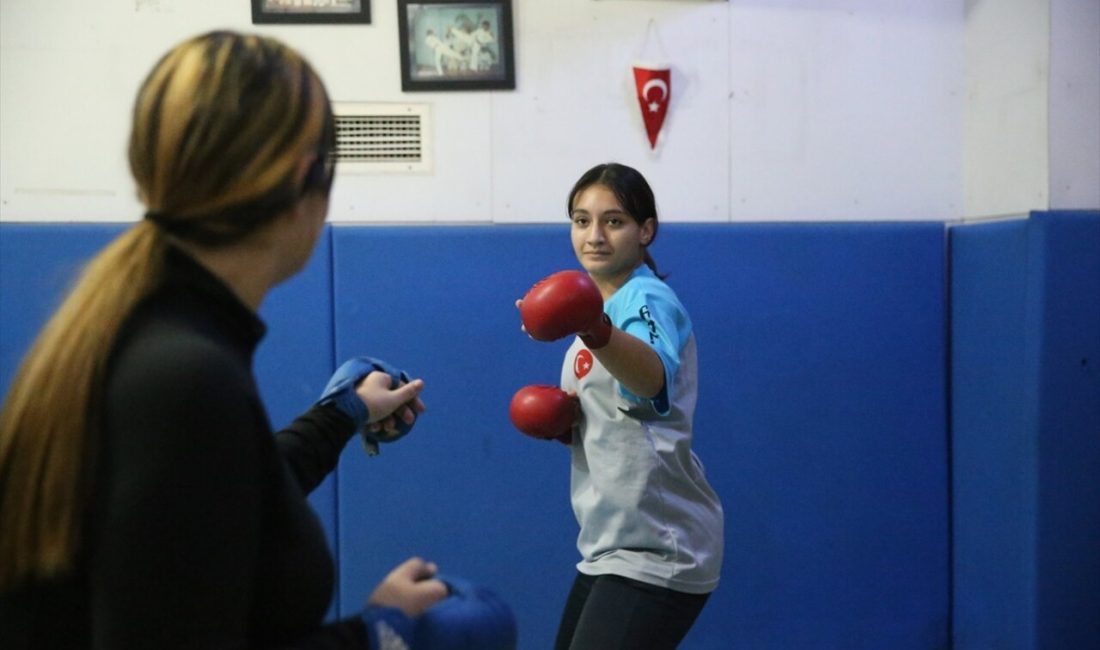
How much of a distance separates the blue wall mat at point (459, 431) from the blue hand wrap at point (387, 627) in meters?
1.75

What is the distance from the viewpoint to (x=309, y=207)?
2.71 feet

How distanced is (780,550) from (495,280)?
3.48ft

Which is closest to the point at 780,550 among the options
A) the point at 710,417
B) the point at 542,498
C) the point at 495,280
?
the point at 710,417

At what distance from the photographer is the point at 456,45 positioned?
263 cm

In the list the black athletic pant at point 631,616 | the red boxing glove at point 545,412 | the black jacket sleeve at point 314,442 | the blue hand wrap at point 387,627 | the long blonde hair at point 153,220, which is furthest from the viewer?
the red boxing glove at point 545,412

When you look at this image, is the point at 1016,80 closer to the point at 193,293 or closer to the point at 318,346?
the point at 318,346

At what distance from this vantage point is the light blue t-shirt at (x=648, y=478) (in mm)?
1627

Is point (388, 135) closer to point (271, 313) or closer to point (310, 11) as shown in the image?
point (310, 11)

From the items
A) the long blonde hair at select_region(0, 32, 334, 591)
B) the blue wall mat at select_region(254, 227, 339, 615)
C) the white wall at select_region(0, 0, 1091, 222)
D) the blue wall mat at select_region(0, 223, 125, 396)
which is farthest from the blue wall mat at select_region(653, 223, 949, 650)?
the long blonde hair at select_region(0, 32, 334, 591)

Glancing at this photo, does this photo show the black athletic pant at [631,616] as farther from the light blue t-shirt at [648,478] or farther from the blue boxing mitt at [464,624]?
the blue boxing mitt at [464,624]

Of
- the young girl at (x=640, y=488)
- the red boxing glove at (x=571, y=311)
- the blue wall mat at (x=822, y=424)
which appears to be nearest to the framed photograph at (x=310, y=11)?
the blue wall mat at (x=822, y=424)

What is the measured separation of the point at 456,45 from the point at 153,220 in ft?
6.47

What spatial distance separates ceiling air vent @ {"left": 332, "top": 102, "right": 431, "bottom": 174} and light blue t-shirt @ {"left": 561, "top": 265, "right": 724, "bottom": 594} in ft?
3.68

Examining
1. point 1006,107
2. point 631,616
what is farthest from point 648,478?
point 1006,107
